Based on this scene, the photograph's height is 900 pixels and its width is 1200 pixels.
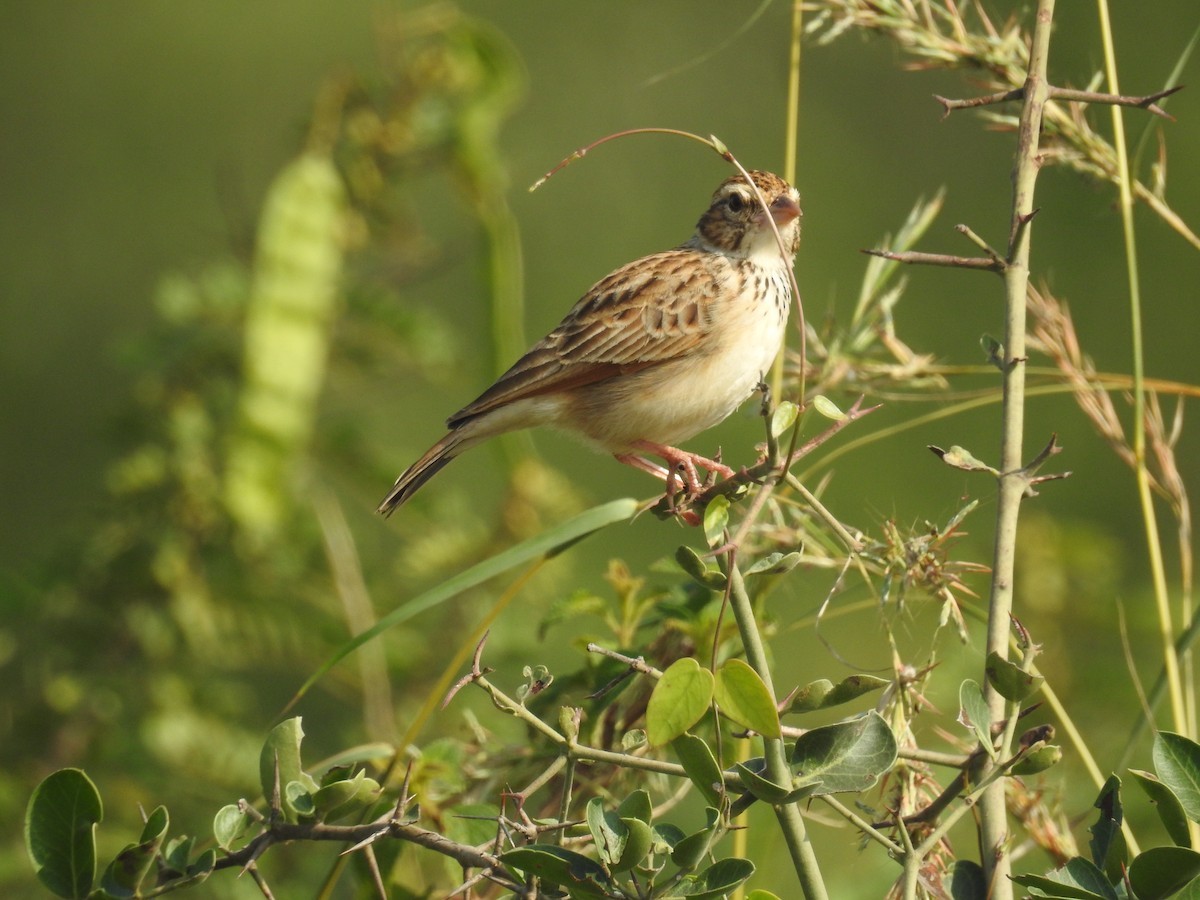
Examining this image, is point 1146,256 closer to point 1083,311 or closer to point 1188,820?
point 1083,311

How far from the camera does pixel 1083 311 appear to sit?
957 cm

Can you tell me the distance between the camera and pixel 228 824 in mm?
1605

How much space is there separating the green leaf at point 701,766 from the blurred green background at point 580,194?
465cm

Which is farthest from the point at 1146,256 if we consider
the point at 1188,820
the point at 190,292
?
the point at 1188,820

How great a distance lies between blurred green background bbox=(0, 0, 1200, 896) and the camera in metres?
8.04

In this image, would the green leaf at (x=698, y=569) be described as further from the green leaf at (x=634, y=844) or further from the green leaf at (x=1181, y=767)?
the green leaf at (x=1181, y=767)

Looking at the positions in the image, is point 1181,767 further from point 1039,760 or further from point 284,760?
point 284,760

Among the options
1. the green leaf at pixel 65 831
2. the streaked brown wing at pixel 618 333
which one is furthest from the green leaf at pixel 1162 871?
the streaked brown wing at pixel 618 333

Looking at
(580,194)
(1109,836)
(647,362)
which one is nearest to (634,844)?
(1109,836)

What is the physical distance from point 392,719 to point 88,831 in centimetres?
215

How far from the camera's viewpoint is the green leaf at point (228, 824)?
1.59 m

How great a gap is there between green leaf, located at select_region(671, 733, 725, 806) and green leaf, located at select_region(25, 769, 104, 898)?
0.65 metres

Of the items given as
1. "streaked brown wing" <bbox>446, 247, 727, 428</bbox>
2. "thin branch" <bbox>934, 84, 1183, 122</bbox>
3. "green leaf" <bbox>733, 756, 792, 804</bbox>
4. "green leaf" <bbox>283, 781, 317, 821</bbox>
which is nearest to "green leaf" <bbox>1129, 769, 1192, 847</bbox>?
"green leaf" <bbox>733, 756, 792, 804</bbox>

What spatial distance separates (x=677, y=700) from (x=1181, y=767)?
0.54m
